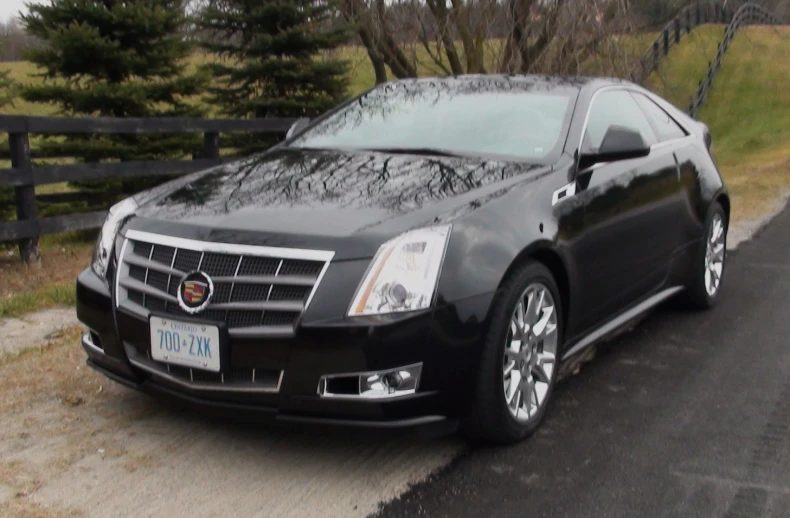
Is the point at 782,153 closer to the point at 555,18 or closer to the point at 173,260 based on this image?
the point at 555,18

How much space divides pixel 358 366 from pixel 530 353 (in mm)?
962

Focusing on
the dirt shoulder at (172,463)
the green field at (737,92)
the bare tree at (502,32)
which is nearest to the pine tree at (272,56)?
the green field at (737,92)

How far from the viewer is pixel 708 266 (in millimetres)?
6344

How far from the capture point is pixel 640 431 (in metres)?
4.18

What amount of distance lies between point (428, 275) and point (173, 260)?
3.42ft

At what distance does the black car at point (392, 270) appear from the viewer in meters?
3.43

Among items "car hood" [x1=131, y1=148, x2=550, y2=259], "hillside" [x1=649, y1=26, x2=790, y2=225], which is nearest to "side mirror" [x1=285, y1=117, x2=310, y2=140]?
"car hood" [x1=131, y1=148, x2=550, y2=259]

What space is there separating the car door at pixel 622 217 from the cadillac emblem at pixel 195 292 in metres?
1.82

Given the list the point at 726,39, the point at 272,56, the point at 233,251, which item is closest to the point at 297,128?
the point at 233,251

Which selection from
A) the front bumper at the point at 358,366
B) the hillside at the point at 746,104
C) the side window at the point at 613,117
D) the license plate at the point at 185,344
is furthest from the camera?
the hillside at the point at 746,104

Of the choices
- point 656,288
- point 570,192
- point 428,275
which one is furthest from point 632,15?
point 428,275

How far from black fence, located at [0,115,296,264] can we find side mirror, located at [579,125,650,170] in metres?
4.79

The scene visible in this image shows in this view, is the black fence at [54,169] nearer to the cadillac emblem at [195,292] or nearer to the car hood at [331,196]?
the car hood at [331,196]

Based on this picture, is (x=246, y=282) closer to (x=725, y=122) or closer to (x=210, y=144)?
(x=210, y=144)
